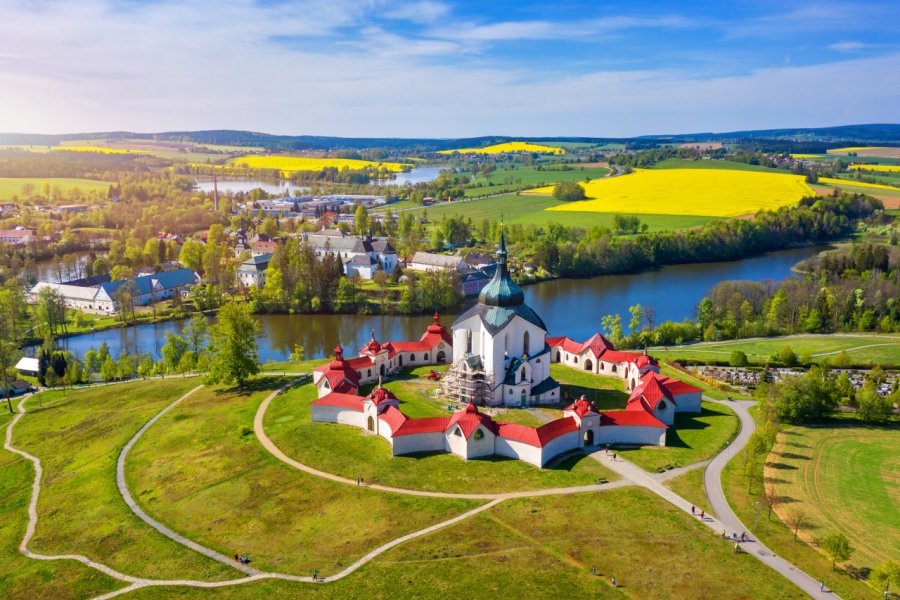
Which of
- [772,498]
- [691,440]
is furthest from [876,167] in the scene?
[772,498]

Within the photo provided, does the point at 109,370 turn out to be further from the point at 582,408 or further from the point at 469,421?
the point at 582,408

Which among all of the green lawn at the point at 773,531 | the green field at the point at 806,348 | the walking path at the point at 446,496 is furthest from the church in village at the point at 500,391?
the green field at the point at 806,348

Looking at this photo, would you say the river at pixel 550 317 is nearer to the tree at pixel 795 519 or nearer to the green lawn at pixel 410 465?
the green lawn at pixel 410 465

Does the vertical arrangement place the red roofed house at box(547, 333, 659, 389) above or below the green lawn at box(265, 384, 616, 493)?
above

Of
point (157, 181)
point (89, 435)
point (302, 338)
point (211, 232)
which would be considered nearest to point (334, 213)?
point (211, 232)

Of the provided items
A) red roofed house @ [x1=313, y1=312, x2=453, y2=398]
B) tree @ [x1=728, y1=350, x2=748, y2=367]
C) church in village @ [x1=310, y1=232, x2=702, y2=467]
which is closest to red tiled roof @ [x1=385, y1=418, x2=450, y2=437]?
church in village @ [x1=310, y1=232, x2=702, y2=467]

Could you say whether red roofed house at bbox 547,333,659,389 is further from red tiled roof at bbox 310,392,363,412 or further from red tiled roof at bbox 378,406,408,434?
red tiled roof at bbox 310,392,363,412
